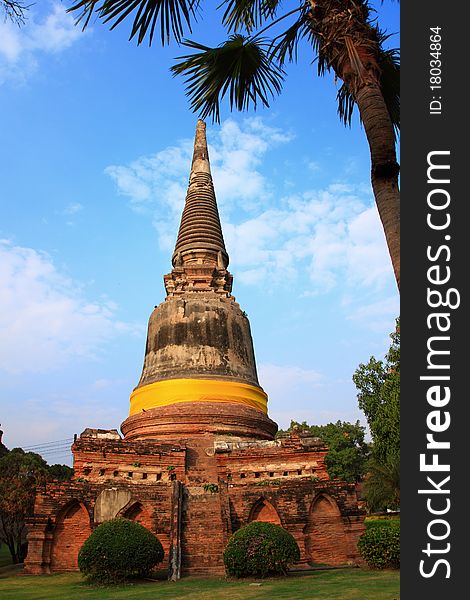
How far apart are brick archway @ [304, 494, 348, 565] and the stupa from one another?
2cm

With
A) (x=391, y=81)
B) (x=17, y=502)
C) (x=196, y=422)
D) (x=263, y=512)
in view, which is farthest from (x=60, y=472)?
(x=391, y=81)

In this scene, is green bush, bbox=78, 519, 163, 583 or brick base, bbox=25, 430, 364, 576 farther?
brick base, bbox=25, 430, 364, 576

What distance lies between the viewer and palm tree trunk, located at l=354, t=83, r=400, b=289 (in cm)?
548

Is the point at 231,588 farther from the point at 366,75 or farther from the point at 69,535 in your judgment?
the point at 366,75

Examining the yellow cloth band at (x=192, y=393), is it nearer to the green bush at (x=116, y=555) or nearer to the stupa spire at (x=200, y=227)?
the stupa spire at (x=200, y=227)

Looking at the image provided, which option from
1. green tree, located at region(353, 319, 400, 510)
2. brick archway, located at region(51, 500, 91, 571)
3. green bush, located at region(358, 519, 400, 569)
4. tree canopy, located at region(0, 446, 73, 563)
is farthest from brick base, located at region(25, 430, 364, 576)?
green tree, located at region(353, 319, 400, 510)

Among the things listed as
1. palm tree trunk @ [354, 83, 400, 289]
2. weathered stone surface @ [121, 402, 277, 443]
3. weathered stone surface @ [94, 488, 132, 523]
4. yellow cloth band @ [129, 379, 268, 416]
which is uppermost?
palm tree trunk @ [354, 83, 400, 289]

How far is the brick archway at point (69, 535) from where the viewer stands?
13266 millimetres

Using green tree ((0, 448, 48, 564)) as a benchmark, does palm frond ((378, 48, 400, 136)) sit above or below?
above

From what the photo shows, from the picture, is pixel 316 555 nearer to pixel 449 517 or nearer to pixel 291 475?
pixel 291 475

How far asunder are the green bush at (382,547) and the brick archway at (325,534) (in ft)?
7.41

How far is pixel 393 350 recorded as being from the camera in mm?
24359

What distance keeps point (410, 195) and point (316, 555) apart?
11.9 m

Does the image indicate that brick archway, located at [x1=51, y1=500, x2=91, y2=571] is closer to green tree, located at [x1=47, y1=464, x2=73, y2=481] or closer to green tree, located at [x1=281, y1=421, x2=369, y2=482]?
green tree, located at [x1=47, y1=464, x2=73, y2=481]
